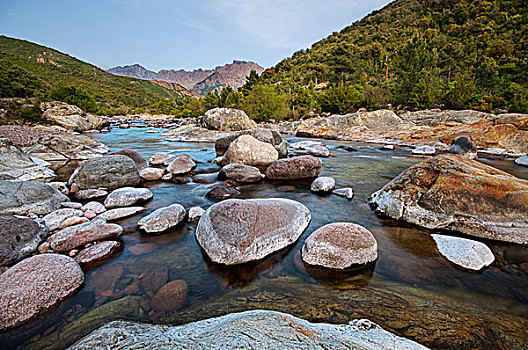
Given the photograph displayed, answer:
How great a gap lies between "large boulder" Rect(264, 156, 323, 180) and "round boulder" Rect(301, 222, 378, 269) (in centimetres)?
442

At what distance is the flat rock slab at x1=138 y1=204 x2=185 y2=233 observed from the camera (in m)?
4.40

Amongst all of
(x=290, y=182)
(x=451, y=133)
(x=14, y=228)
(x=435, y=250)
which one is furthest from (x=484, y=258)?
(x=451, y=133)

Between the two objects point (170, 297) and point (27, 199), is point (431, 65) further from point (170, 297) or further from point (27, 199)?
point (27, 199)

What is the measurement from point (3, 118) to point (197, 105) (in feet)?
149

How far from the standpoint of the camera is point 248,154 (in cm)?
973

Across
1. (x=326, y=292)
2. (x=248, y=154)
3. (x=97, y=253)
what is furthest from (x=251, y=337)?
(x=248, y=154)

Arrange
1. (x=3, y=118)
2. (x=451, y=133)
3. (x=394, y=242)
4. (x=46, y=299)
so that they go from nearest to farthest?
(x=46, y=299)
(x=394, y=242)
(x=451, y=133)
(x=3, y=118)

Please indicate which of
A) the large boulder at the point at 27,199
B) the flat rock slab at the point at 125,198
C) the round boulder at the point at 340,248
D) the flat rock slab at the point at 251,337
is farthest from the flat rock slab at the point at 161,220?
the round boulder at the point at 340,248

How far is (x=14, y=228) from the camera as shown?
11.4 feet

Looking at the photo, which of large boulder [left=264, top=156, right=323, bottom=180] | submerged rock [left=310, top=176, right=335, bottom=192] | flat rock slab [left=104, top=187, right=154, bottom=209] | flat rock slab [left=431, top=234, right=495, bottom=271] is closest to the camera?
flat rock slab [left=431, top=234, right=495, bottom=271]

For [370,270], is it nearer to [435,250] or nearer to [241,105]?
[435,250]

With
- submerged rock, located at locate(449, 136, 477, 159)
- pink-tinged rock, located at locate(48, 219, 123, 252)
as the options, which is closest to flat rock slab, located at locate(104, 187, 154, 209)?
pink-tinged rock, located at locate(48, 219, 123, 252)

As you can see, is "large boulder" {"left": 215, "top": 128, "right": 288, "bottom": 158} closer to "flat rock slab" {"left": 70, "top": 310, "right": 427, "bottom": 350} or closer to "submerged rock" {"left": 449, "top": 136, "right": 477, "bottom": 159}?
"submerged rock" {"left": 449, "top": 136, "right": 477, "bottom": 159}

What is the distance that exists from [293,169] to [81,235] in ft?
19.9
